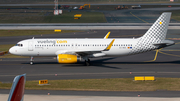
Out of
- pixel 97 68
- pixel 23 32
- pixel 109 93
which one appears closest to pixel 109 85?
pixel 109 93

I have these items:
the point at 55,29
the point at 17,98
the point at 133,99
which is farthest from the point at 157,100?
the point at 55,29

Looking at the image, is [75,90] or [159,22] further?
[159,22]

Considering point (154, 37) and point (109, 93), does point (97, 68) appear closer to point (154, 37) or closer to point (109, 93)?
point (154, 37)

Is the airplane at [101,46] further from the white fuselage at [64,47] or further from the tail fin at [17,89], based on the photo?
the tail fin at [17,89]

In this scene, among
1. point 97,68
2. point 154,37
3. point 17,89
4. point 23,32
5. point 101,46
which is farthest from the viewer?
point 23,32

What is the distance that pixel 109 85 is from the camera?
2458 cm

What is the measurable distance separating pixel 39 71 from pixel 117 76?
36.2 feet

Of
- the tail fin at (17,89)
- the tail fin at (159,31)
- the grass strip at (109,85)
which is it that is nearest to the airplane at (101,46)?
the tail fin at (159,31)

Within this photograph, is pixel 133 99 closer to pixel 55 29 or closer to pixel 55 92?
pixel 55 92

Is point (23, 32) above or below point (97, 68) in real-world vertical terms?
above

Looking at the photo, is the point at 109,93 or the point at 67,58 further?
the point at 67,58

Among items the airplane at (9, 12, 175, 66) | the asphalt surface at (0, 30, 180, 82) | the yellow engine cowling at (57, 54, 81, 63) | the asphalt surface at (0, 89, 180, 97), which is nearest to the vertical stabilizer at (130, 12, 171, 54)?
the airplane at (9, 12, 175, 66)

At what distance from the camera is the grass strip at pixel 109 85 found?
76.6 feet

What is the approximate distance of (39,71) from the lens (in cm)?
3212
